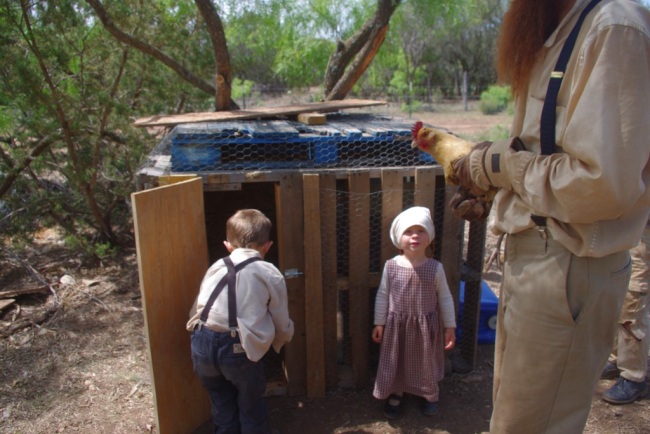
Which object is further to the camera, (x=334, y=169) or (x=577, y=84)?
(x=334, y=169)

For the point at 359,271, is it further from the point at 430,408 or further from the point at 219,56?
the point at 219,56

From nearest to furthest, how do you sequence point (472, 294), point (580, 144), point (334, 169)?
point (580, 144) < point (334, 169) < point (472, 294)

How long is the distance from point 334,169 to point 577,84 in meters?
1.76

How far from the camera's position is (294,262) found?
3.25m

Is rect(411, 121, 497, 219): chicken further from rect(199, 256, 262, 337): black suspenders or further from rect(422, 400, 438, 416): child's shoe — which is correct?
rect(422, 400, 438, 416): child's shoe

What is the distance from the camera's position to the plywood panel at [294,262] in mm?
3133

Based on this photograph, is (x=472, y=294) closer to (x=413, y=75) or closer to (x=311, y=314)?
(x=311, y=314)

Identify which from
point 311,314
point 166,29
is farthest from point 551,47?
point 166,29

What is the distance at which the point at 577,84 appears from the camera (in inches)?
61.2

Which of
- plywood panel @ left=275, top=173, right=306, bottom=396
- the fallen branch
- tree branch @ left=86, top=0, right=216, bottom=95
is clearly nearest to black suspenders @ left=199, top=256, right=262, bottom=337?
plywood panel @ left=275, top=173, right=306, bottom=396

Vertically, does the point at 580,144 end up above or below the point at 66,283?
above

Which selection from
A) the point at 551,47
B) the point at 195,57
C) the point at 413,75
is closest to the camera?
the point at 551,47

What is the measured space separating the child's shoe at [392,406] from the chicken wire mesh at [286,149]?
4.76 feet

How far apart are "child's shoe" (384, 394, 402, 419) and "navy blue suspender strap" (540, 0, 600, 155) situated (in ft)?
6.81
